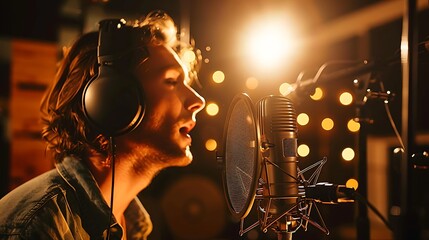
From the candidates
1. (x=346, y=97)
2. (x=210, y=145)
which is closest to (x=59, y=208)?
(x=346, y=97)

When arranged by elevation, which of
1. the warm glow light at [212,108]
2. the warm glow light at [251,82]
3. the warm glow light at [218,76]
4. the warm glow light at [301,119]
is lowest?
the warm glow light at [301,119]

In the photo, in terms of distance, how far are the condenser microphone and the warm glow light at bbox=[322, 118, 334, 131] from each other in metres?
1.59

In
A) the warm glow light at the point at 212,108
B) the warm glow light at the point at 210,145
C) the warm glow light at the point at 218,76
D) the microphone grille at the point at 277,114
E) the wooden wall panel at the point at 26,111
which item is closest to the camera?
the microphone grille at the point at 277,114

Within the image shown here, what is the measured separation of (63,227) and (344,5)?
287 cm

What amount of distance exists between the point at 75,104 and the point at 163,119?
33cm

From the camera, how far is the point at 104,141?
1532mm

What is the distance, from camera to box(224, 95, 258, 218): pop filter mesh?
97 cm

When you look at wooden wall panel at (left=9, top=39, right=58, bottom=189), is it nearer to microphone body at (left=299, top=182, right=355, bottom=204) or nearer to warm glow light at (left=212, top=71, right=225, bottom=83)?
warm glow light at (left=212, top=71, right=225, bottom=83)

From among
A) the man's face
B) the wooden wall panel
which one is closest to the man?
the man's face

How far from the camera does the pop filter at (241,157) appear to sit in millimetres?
957

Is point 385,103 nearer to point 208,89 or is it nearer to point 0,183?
point 208,89

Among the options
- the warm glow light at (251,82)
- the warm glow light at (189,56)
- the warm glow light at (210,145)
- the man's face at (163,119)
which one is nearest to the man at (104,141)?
the man's face at (163,119)

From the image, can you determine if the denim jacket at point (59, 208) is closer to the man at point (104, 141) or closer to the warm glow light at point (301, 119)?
the man at point (104, 141)

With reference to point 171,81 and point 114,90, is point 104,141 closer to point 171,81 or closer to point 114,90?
point 171,81
